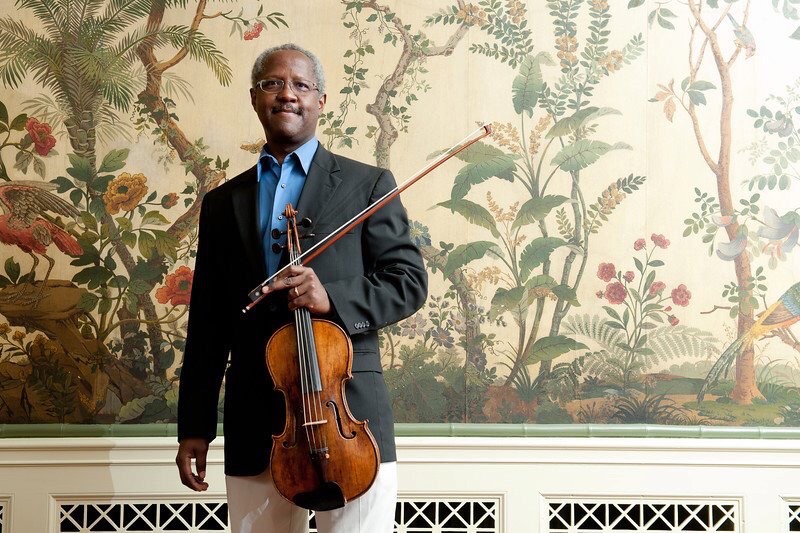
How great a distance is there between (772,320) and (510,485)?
2.95ft

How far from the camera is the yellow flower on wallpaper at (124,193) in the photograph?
114 inches

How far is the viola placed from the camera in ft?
5.96

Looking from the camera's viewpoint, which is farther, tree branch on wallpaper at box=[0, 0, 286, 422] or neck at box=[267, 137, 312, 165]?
tree branch on wallpaper at box=[0, 0, 286, 422]

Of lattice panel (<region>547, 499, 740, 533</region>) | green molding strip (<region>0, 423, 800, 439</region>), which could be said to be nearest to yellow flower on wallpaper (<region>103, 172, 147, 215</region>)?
green molding strip (<region>0, 423, 800, 439</region>)

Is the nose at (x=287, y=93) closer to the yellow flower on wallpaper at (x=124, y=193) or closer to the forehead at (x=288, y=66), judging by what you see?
the forehead at (x=288, y=66)

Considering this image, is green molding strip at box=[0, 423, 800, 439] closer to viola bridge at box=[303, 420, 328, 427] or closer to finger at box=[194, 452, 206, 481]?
finger at box=[194, 452, 206, 481]

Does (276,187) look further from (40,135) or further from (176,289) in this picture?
(40,135)

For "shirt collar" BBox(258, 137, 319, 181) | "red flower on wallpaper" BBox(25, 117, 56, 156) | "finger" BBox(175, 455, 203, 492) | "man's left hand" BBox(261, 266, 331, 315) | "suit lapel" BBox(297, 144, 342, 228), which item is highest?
"red flower on wallpaper" BBox(25, 117, 56, 156)

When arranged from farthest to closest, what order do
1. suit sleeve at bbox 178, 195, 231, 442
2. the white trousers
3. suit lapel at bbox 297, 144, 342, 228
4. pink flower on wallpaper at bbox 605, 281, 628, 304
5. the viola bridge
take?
1. pink flower on wallpaper at bbox 605, 281, 628, 304
2. suit sleeve at bbox 178, 195, 231, 442
3. suit lapel at bbox 297, 144, 342, 228
4. the white trousers
5. the viola bridge

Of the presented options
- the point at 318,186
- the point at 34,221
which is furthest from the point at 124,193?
the point at 318,186

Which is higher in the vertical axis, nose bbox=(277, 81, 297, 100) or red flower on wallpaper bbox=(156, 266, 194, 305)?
nose bbox=(277, 81, 297, 100)

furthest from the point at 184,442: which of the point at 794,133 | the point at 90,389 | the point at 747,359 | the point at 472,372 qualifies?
the point at 794,133

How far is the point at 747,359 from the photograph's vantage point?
2.95 metres

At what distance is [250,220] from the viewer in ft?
6.98
